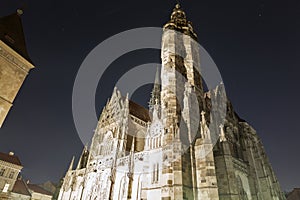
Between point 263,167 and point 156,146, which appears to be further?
point 263,167

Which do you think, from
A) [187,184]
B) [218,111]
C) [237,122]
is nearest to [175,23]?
[218,111]

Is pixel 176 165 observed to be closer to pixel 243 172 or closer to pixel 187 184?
pixel 187 184

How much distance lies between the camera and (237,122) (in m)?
24.2

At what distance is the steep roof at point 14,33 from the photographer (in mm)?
12438

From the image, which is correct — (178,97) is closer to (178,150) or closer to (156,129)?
(156,129)

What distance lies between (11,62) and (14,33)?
264 centimetres

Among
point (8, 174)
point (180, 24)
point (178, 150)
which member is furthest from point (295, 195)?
point (8, 174)

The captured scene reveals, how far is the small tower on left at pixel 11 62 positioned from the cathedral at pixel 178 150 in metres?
9.88

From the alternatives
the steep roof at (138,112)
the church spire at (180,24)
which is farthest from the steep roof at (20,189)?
the church spire at (180,24)

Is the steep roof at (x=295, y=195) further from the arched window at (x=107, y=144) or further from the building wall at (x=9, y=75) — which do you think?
the building wall at (x=9, y=75)

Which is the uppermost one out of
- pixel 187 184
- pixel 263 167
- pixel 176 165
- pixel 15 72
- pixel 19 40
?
pixel 19 40

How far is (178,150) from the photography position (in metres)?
13.6

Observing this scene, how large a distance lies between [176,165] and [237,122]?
47.0ft

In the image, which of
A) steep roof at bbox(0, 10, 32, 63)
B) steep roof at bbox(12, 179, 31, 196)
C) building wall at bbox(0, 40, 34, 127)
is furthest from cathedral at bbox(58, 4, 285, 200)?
steep roof at bbox(12, 179, 31, 196)
